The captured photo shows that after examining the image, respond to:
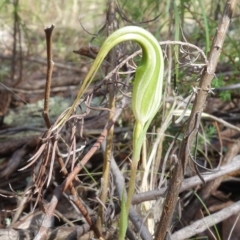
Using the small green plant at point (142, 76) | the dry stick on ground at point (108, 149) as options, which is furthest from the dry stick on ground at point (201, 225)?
the small green plant at point (142, 76)

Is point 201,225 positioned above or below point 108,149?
below

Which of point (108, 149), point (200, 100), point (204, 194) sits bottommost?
point (204, 194)

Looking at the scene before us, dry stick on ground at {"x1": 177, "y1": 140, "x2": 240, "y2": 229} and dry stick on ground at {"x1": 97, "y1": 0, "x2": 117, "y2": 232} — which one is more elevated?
dry stick on ground at {"x1": 97, "y1": 0, "x2": 117, "y2": 232}

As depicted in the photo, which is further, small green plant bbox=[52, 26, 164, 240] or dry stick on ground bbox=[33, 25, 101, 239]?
dry stick on ground bbox=[33, 25, 101, 239]

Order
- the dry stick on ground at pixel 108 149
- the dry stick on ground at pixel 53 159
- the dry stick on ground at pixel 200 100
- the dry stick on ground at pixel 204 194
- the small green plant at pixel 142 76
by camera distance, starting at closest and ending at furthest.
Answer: the small green plant at pixel 142 76, the dry stick on ground at pixel 53 159, the dry stick on ground at pixel 200 100, the dry stick on ground at pixel 108 149, the dry stick on ground at pixel 204 194

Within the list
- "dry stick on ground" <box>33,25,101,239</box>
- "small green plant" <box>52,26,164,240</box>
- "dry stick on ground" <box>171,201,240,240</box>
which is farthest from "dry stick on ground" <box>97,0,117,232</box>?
"small green plant" <box>52,26,164,240</box>

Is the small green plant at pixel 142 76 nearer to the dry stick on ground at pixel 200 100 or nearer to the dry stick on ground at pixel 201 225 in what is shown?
the dry stick on ground at pixel 200 100

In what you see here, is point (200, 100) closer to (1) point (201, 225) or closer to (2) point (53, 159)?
(2) point (53, 159)

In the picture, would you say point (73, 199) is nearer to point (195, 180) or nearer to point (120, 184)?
point (120, 184)

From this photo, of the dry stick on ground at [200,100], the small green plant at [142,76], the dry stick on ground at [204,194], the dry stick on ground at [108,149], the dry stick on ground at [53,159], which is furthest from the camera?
the dry stick on ground at [204,194]

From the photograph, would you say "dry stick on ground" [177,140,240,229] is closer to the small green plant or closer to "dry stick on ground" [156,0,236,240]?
"dry stick on ground" [156,0,236,240]

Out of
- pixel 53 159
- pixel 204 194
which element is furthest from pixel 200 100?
pixel 204 194
